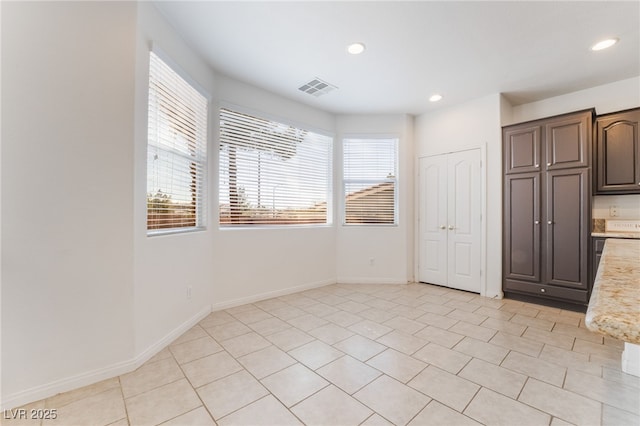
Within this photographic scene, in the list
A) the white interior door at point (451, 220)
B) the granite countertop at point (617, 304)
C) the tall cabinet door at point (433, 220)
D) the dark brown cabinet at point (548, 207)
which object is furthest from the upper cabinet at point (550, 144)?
the granite countertop at point (617, 304)

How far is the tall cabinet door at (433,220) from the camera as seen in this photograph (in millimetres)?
4246

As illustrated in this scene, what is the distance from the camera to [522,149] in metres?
3.55

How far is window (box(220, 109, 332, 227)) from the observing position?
333cm

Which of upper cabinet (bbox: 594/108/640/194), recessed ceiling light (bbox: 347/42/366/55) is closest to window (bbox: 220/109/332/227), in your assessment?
recessed ceiling light (bbox: 347/42/366/55)

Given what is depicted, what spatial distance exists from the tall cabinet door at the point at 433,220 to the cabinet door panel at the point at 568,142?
1245 millimetres

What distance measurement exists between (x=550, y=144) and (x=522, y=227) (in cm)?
105

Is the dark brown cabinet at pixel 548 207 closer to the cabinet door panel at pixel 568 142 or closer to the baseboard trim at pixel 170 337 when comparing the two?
the cabinet door panel at pixel 568 142

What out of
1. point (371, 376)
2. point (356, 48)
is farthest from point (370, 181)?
point (371, 376)

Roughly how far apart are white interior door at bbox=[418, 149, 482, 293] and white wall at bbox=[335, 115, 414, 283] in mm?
237

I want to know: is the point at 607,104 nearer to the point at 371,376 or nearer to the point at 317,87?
the point at 317,87

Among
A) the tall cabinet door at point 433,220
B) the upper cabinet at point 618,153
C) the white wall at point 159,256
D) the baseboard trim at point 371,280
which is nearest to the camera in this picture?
the white wall at point 159,256

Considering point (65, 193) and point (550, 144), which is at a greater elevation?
point (550, 144)

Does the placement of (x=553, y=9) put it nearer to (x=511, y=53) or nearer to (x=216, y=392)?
(x=511, y=53)

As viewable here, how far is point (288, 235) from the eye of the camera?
3869mm
